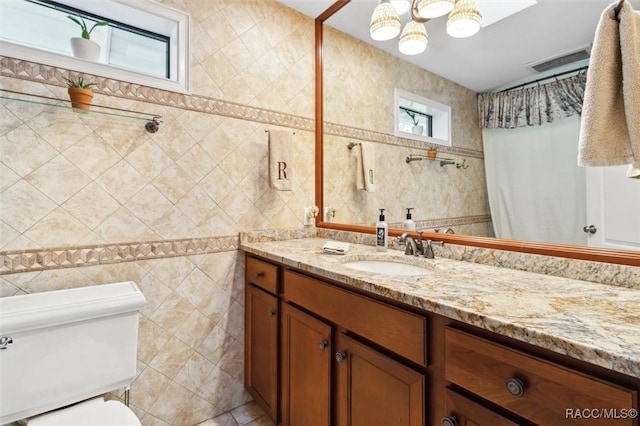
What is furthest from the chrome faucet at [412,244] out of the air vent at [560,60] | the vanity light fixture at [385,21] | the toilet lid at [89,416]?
the toilet lid at [89,416]

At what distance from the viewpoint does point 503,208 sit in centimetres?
124

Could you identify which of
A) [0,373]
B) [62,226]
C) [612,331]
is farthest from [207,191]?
[612,331]

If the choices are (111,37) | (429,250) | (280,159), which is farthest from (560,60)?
(111,37)

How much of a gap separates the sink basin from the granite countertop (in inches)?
3.7

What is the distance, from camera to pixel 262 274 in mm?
1605

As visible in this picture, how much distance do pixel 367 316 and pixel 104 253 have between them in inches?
48.3

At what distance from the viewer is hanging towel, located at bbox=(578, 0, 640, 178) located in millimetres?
848

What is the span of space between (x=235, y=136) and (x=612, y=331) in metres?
1.72

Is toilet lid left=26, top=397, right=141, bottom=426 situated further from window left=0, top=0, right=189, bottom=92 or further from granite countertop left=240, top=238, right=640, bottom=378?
window left=0, top=0, right=189, bottom=92

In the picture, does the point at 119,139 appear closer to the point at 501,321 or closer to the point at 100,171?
the point at 100,171

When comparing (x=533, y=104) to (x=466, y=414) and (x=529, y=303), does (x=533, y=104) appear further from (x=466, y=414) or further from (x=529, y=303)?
(x=466, y=414)

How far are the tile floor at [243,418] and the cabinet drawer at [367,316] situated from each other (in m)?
0.84

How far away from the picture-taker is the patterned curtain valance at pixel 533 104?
1.05 metres

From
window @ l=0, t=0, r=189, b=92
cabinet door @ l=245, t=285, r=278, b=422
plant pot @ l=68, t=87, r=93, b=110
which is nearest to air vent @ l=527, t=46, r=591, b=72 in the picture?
cabinet door @ l=245, t=285, r=278, b=422
